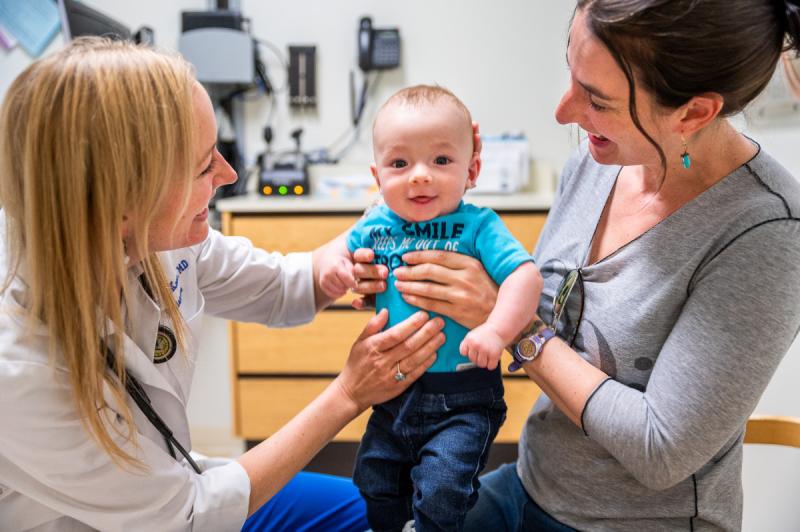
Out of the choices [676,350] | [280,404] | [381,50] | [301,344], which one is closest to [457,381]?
[676,350]

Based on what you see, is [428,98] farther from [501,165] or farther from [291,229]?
[501,165]

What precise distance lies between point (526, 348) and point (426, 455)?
243 mm

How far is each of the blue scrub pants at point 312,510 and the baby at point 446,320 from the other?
13 centimetres

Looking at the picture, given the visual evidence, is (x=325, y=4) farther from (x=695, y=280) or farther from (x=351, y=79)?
(x=695, y=280)

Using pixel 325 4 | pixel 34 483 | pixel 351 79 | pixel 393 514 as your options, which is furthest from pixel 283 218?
pixel 34 483

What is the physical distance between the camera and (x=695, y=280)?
2.86ft

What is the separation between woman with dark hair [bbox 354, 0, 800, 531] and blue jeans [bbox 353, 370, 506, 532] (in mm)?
122

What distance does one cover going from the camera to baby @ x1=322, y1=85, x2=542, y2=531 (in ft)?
3.24

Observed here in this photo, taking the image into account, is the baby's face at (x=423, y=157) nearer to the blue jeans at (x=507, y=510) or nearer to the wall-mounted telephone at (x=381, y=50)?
the blue jeans at (x=507, y=510)

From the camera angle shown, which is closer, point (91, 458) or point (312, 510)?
point (91, 458)

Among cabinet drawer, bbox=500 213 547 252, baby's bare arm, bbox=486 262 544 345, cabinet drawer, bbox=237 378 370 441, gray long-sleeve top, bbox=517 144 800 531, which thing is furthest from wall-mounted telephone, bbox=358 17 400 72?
baby's bare arm, bbox=486 262 544 345

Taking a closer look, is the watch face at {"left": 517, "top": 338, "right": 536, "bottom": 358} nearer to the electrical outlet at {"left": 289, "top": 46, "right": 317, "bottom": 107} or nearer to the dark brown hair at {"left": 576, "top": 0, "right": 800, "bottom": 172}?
the dark brown hair at {"left": 576, "top": 0, "right": 800, "bottom": 172}

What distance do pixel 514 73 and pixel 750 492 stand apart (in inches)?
77.0

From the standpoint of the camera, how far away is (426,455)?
102 centimetres
